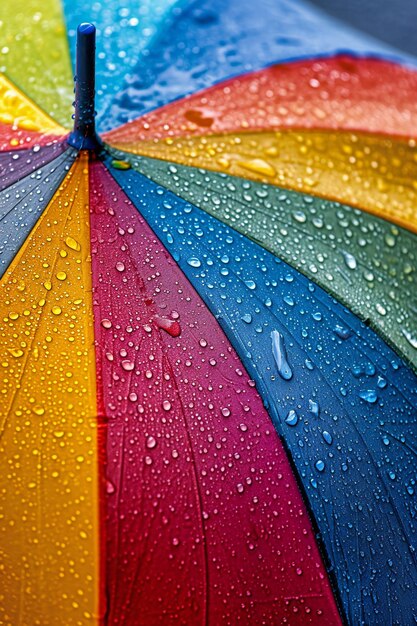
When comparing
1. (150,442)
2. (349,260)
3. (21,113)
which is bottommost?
(150,442)

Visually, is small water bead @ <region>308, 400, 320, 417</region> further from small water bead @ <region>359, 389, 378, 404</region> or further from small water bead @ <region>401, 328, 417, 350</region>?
small water bead @ <region>401, 328, 417, 350</region>

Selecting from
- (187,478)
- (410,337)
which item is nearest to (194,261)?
(187,478)

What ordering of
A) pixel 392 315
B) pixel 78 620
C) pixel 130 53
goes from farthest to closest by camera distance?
pixel 130 53, pixel 392 315, pixel 78 620

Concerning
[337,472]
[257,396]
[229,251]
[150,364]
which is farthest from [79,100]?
[337,472]

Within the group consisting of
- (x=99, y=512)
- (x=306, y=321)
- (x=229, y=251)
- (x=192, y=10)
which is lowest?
(x=99, y=512)

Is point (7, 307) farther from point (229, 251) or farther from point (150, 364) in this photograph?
point (229, 251)

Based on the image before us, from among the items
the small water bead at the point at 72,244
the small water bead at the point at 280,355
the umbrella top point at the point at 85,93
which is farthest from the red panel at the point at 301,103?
the small water bead at the point at 280,355

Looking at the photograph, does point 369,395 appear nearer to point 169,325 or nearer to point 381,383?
point 381,383
